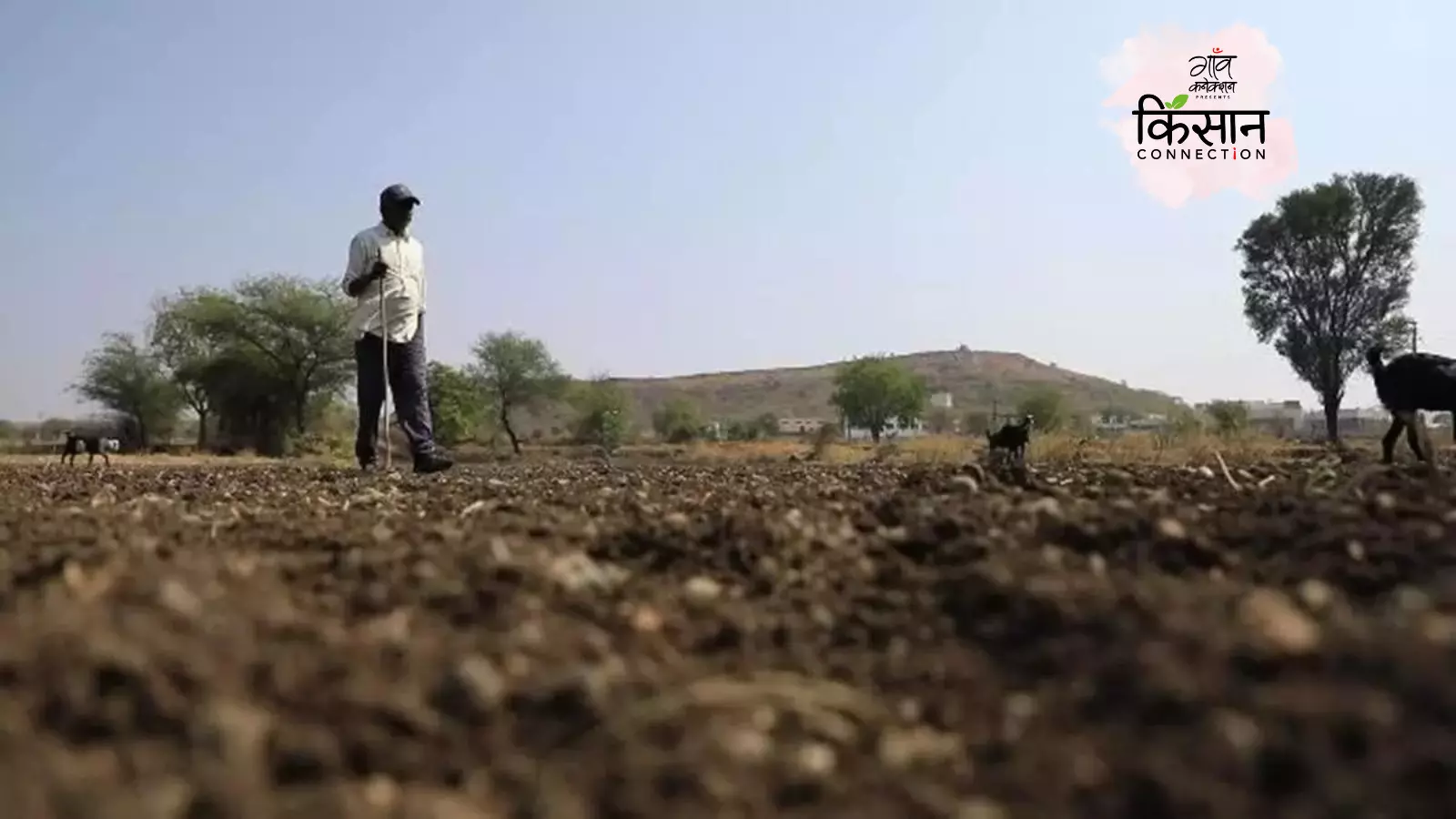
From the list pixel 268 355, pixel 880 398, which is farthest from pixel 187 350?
pixel 880 398

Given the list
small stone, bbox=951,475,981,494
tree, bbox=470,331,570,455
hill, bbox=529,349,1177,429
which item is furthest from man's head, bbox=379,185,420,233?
hill, bbox=529,349,1177,429

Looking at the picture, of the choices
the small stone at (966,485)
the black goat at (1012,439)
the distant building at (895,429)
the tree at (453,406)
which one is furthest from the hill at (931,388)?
the small stone at (966,485)

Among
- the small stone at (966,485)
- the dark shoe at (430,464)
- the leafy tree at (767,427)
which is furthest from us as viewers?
the leafy tree at (767,427)

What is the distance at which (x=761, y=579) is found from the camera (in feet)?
8.26

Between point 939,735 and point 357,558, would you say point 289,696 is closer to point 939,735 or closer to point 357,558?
point 939,735

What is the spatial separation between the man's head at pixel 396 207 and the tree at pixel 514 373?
69327mm

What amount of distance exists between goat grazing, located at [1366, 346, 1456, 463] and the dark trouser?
6303 millimetres

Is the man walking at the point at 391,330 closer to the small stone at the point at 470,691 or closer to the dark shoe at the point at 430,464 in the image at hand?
the dark shoe at the point at 430,464

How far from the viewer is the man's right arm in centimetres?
816

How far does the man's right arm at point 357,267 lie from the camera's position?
8.16m

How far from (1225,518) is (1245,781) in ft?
5.55

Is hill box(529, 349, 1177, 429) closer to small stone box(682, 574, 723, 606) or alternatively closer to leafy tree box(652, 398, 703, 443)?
leafy tree box(652, 398, 703, 443)

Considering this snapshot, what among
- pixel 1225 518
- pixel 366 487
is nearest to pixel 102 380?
pixel 366 487

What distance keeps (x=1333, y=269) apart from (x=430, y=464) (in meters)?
49.2
